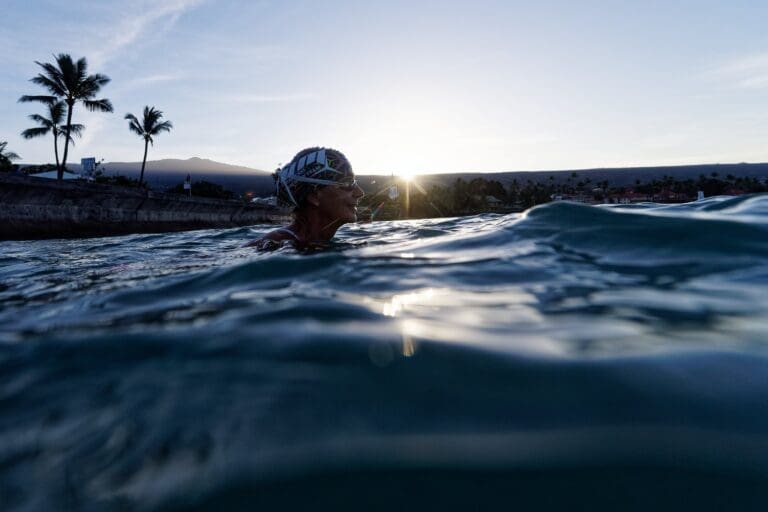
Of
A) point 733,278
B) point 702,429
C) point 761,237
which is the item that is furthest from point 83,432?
point 761,237

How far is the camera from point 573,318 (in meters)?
1.82

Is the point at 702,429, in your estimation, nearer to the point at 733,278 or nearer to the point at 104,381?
the point at 104,381

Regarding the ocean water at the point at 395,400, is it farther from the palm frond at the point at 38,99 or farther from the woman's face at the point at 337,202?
the palm frond at the point at 38,99

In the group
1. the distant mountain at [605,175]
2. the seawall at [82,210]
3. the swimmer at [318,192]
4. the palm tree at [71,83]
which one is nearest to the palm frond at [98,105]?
the palm tree at [71,83]

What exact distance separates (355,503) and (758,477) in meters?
0.73

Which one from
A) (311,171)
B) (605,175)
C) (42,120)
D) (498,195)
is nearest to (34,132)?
(42,120)

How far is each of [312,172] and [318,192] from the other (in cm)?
26

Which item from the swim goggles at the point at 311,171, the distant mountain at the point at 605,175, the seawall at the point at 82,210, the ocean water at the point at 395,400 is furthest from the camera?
the distant mountain at the point at 605,175

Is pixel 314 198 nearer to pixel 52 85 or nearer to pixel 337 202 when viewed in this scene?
pixel 337 202

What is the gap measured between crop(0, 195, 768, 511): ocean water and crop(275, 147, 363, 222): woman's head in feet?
10.6

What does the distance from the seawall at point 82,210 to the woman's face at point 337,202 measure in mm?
8106

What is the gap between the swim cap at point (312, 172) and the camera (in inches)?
217

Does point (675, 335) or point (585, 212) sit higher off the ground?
point (585, 212)

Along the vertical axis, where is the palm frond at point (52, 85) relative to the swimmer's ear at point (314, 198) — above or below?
above
